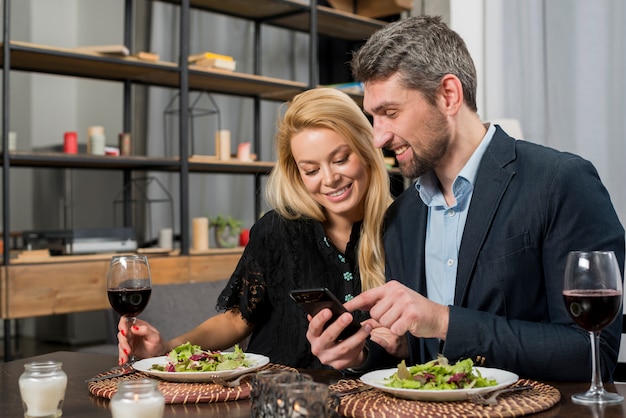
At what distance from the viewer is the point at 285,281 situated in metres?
2.09

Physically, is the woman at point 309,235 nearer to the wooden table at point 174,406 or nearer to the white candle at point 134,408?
the wooden table at point 174,406

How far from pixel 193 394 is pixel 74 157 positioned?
2.84 m

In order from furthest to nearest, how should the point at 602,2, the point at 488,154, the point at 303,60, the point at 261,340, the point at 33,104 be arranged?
the point at 33,104, the point at 303,60, the point at 602,2, the point at 261,340, the point at 488,154

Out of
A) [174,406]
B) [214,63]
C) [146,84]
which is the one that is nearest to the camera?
[174,406]

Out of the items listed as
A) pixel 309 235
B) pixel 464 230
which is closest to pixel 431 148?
pixel 464 230

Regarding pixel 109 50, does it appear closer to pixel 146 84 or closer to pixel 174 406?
pixel 146 84

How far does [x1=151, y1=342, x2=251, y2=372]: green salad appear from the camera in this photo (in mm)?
1372

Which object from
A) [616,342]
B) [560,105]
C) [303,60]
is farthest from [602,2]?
[616,342]

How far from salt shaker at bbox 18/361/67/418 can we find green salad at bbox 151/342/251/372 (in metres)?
0.25

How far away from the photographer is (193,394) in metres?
1.27

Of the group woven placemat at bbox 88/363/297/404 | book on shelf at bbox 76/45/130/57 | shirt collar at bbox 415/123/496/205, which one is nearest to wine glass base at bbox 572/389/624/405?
woven placemat at bbox 88/363/297/404

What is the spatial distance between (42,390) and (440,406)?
0.57 metres

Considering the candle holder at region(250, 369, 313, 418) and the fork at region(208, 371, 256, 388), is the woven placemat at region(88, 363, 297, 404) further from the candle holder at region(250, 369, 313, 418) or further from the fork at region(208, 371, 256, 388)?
the candle holder at region(250, 369, 313, 418)

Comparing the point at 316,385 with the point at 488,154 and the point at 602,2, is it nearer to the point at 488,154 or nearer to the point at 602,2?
the point at 488,154
